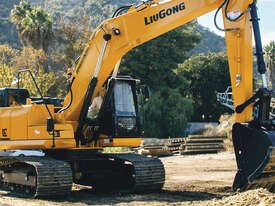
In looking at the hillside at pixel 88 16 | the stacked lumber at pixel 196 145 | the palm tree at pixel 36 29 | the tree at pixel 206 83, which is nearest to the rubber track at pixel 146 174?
the stacked lumber at pixel 196 145

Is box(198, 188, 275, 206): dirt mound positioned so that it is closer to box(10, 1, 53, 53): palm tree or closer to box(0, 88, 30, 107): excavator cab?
box(0, 88, 30, 107): excavator cab

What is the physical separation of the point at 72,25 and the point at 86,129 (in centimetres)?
3111

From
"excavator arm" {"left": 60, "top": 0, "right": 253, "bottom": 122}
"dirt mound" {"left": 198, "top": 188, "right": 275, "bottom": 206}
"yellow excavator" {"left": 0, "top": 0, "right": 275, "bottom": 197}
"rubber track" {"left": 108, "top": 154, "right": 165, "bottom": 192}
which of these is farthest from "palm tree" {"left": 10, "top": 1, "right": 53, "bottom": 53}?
"dirt mound" {"left": 198, "top": 188, "right": 275, "bottom": 206}

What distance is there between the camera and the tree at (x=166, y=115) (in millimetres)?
36531

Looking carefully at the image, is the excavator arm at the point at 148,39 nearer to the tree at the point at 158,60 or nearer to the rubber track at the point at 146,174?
the rubber track at the point at 146,174

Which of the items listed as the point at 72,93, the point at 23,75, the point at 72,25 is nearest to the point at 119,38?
the point at 72,93

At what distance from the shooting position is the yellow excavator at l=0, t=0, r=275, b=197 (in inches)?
341

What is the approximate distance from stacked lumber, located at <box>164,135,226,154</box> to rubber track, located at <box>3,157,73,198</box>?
53.1 ft

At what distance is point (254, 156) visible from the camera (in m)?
8.25

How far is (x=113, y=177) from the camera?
11.1 meters

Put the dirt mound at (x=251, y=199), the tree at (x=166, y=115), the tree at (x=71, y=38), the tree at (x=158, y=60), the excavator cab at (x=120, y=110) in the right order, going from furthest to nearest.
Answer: the tree at (x=71, y=38) → the tree at (x=158, y=60) → the tree at (x=166, y=115) → the excavator cab at (x=120, y=110) → the dirt mound at (x=251, y=199)

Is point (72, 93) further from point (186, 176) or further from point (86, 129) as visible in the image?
point (186, 176)

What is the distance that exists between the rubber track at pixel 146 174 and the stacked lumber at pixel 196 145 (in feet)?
48.2

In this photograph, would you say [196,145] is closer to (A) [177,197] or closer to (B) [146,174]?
(B) [146,174]
